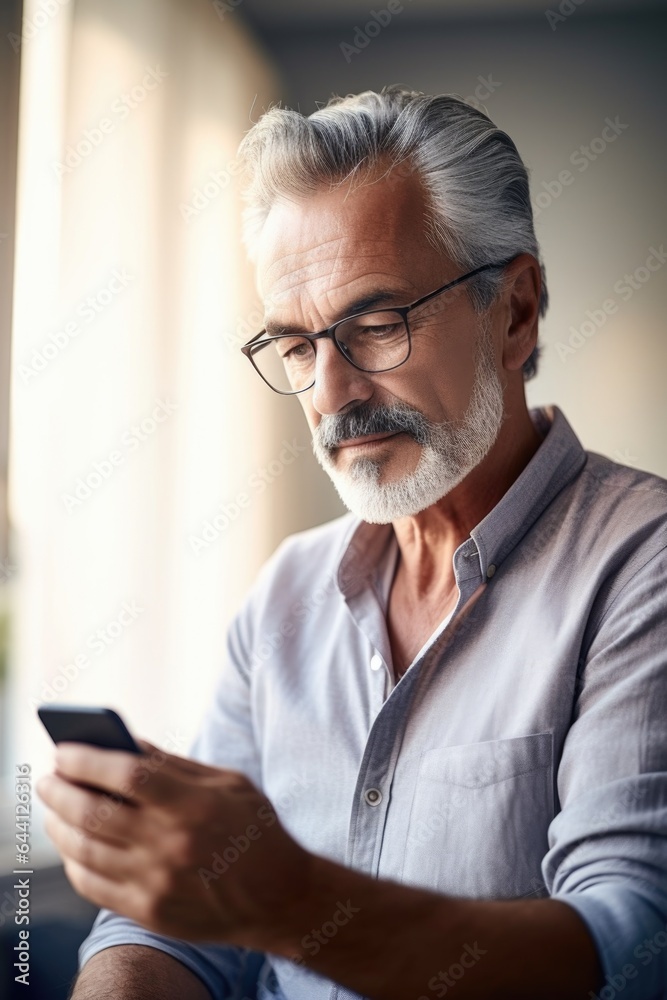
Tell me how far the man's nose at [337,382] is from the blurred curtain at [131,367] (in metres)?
0.75

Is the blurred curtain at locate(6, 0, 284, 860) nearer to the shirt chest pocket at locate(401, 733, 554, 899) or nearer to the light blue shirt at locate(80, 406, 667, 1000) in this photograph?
the light blue shirt at locate(80, 406, 667, 1000)

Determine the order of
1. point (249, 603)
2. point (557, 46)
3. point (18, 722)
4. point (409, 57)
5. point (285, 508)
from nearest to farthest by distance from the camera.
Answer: point (249, 603), point (18, 722), point (557, 46), point (409, 57), point (285, 508)

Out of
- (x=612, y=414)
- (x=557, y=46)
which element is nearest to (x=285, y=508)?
(x=612, y=414)

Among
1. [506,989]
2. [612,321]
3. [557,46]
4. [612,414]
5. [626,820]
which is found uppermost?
[557,46]

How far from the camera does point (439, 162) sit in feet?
3.90

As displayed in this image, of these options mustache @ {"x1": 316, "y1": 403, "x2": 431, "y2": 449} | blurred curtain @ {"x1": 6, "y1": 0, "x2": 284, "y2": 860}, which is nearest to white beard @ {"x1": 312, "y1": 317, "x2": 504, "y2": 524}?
mustache @ {"x1": 316, "y1": 403, "x2": 431, "y2": 449}

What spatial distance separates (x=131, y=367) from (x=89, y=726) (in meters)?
1.34

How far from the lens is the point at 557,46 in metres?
1.86

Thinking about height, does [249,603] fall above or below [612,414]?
below

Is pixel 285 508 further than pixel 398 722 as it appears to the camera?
Yes

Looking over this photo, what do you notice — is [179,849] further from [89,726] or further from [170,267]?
[170,267]

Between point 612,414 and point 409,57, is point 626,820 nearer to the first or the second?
point 612,414

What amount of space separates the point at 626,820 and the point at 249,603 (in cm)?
74

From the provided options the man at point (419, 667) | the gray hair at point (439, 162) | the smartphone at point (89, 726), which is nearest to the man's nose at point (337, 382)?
the man at point (419, 667)
